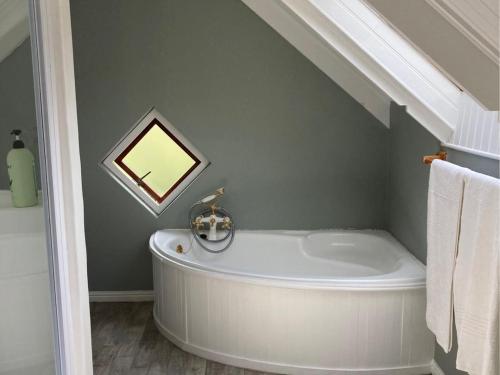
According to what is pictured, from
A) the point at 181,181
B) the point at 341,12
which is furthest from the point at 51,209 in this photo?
the point at 181,181

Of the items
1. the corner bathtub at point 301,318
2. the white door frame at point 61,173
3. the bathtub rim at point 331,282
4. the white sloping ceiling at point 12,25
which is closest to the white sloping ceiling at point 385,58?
the bathtub rim at point 331,282

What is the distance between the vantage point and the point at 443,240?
7.57ft

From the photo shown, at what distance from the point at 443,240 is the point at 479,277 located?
370 millimetres

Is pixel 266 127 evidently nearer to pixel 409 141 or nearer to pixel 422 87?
pixel 409 141

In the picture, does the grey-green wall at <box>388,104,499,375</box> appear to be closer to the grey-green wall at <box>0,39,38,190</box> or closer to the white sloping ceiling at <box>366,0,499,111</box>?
the white sloping ceiling at <box>366,0,499,111</box>

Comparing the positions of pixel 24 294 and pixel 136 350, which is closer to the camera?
pixel 24 294

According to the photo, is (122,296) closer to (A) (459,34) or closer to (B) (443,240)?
(B) (443,240)

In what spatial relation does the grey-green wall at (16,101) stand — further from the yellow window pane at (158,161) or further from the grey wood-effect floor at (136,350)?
the yellow window pane at (158,161)

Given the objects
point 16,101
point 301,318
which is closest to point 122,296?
point 301,318

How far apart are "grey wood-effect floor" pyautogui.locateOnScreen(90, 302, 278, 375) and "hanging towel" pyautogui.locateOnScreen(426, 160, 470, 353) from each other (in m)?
1.15

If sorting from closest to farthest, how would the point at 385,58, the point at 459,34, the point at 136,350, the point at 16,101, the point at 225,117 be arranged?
the point at 459,34 < the point at 16,101 < the point at 385,58 < the point at 136,350 < the point at 225,117

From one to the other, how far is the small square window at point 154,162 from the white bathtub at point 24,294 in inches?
94.4

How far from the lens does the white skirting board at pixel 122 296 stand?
162 inches

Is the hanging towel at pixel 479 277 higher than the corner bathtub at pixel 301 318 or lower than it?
higher
